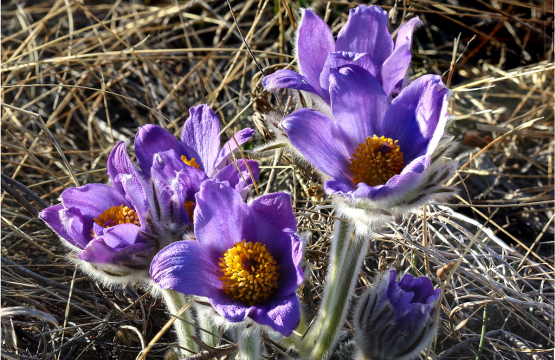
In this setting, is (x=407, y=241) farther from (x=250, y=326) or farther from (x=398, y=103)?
(x=250, y=326)

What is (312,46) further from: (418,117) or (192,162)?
(192,162)

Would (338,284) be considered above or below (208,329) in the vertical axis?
above

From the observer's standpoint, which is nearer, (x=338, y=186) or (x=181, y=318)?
(x=338, y=186)

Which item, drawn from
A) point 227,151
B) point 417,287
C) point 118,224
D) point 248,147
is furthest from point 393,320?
point 248,147

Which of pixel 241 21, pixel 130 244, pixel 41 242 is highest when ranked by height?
pixel 130 244

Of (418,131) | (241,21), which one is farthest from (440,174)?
(241,21)

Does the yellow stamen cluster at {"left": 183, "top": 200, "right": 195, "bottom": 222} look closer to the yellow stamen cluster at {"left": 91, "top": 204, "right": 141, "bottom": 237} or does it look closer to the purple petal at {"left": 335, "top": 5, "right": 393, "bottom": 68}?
the yellow stamen cluster at {"left": 91, "top": 204, "right": 141, "bottom": 237}

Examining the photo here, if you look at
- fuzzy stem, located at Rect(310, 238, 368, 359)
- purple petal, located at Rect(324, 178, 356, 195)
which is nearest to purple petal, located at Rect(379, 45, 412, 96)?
purple petal, located at Rect(324, 178, 356, 195)
